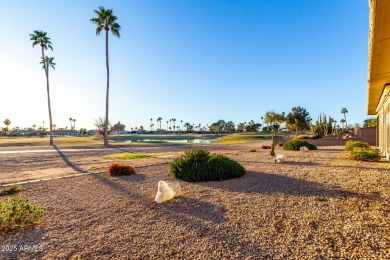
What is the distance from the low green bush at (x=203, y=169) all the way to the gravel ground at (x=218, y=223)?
953mm

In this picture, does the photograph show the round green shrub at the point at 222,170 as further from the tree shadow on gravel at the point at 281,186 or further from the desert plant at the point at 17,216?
the desert plant at the point at 17,216

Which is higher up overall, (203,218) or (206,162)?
(206,162)

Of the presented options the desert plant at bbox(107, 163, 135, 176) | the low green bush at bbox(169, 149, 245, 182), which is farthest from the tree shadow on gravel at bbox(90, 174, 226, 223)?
the desert plant at bbox(107, 163, 135, 176)

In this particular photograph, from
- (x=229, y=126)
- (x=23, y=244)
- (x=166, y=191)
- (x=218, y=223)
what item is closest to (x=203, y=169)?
(x=166, y=191)

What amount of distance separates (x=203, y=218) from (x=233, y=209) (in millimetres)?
838

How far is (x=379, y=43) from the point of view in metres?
6.44

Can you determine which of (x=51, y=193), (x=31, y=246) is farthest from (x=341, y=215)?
(x=51, y=193)

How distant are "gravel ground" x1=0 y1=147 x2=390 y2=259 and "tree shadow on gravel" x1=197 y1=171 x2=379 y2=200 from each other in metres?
0.03

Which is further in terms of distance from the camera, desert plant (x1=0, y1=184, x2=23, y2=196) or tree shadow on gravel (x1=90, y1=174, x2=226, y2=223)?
desert plant (x1=0, y1=184, x2=23, y2=196)

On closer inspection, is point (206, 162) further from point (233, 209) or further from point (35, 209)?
point (35, 209)

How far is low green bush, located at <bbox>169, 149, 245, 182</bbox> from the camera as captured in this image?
28.2ft

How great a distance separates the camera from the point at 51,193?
726 centimetres

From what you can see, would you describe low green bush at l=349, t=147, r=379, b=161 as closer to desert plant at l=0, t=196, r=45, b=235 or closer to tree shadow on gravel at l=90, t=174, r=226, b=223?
tree shadow on gravel at l=90, t=174, r=226, b=223

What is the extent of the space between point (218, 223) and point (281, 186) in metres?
3.55
